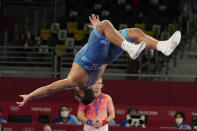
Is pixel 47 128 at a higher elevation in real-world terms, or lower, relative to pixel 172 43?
lower

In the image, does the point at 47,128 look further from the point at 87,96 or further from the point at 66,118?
the point at 87,96

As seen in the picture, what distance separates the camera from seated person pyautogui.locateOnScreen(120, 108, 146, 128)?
1206cm

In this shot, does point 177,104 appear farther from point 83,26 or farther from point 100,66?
point 100,66

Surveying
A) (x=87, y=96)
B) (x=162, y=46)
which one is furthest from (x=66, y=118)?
(x=162, y=46)

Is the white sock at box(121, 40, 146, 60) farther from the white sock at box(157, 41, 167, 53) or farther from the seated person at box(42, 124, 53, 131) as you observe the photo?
the seated person at box(42, 124, 53, 131)

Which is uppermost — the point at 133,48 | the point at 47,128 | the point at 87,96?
the point at 133,48

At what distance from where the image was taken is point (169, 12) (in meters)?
18.5

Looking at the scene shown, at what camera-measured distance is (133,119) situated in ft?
39.6

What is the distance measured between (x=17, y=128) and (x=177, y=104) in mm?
5046

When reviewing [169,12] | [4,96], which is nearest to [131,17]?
[169,12]

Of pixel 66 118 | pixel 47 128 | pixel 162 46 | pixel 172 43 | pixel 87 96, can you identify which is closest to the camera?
pixel 172 43

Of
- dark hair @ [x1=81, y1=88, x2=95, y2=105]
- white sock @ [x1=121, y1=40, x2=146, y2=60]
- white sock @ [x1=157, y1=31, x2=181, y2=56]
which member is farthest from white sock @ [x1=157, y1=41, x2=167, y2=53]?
dark hair @ [x1=81, y1=88, x2=95, y2=105]

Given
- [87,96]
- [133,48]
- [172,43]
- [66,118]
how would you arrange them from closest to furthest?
[133,48], [172,43], [87,96], [66,118]

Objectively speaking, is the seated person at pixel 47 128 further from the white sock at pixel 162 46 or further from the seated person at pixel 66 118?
the white sock at pixel 162 46
